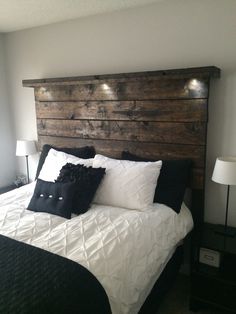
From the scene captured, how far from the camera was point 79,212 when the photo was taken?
1.99 meters

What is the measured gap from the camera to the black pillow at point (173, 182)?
2.12m

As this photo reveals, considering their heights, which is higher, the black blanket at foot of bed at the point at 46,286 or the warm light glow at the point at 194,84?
the warm light glow at the point at 194,84

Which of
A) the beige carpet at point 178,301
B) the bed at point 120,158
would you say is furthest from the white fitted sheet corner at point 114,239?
the beige carpet at point 178,301

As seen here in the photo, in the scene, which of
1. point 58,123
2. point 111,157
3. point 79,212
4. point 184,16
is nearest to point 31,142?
point 58,123

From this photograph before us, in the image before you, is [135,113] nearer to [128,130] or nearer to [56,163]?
[128,130]

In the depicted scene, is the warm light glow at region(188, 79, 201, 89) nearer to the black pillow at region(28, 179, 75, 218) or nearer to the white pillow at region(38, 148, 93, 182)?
the white pillow at region(38, 148, 93, 182)

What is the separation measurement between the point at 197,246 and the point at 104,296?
37.7 inches

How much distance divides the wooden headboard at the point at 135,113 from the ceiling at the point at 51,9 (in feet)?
1.93

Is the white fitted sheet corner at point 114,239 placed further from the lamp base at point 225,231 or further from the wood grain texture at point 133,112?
the wood grain texture at point 133,112

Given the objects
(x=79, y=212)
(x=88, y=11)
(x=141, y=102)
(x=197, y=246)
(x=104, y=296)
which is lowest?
(x=197, y=246)

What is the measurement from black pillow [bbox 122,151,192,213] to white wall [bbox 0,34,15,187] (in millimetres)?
→ 2133

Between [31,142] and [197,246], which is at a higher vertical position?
[31,142]

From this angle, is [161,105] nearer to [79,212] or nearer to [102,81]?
[102,81]

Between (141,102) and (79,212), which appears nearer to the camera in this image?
(79,212)
